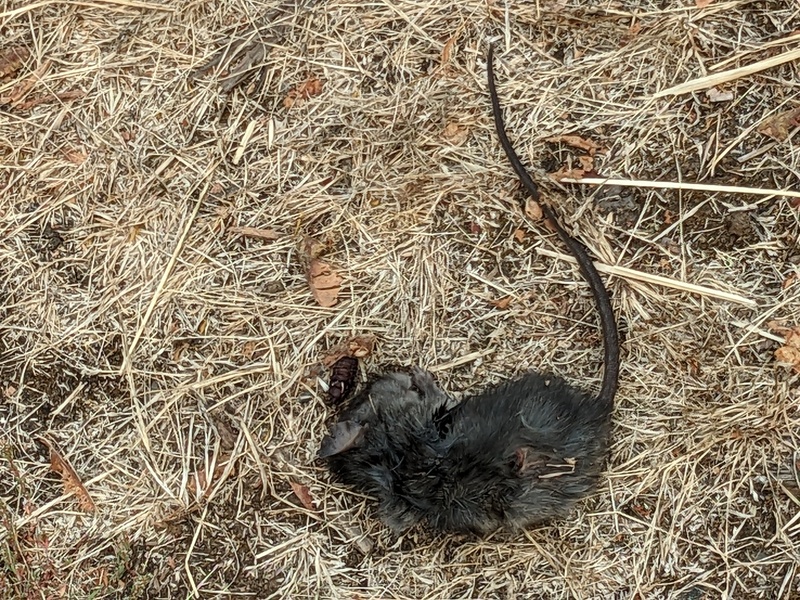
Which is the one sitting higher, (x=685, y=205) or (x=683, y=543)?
(x=685, y=205)

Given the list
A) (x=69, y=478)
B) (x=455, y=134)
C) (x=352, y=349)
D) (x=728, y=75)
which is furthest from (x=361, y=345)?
(x=728, y=75)

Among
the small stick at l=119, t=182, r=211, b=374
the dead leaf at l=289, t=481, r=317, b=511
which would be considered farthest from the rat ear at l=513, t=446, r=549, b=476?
the small stick at l=119, t=182, r=211, b=374

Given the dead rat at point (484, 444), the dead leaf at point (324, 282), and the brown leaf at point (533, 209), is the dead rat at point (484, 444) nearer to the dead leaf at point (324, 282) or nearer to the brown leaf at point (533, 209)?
the brown leaf at point (533, 209)

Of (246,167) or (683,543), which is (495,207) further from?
(683,543)

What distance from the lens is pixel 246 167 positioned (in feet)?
11.3

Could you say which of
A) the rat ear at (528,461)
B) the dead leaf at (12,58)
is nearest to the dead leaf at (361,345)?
the rat ear at (528,461)

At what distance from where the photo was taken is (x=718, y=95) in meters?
3.27

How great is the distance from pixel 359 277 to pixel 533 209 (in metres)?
0.92

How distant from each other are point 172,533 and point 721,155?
3310 millimetres

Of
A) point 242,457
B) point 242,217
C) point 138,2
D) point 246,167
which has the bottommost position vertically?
point 242,457

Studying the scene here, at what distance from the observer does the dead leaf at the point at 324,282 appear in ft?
11.2

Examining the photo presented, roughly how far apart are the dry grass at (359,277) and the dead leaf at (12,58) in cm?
5

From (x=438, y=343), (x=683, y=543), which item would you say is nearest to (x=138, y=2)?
(x=438, y=343)

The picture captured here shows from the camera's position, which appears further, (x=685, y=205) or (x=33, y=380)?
(x=33, y=380)
